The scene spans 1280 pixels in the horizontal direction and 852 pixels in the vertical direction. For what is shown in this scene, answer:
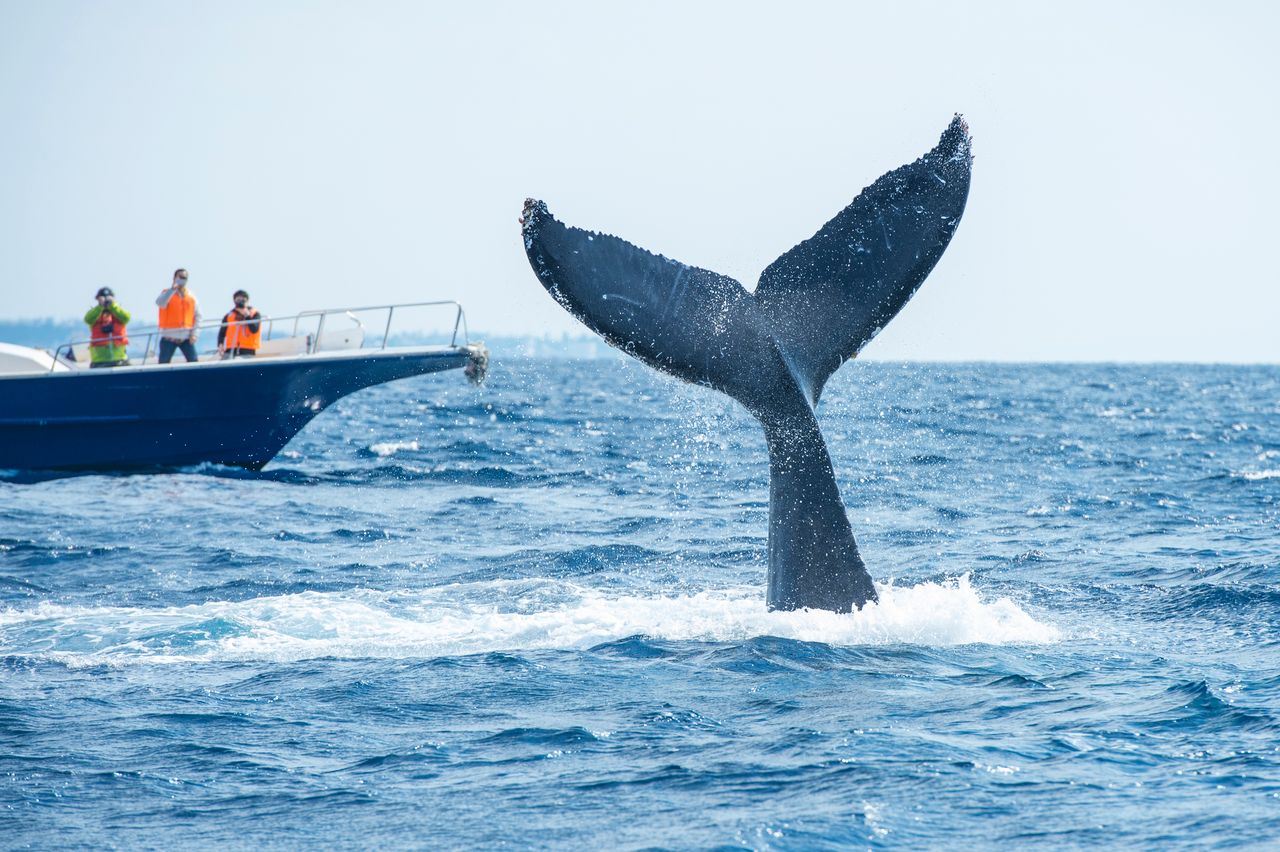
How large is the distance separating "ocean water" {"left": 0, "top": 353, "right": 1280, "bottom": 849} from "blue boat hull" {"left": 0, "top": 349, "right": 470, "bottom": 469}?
8.85 feet

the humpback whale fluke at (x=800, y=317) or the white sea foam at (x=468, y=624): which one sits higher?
the humpback whale fluke at (x=800, y=317)

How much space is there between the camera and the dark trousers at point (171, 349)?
67.3 feet

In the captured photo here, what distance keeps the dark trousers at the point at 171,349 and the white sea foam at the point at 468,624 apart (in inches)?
400

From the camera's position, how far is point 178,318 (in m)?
20.3

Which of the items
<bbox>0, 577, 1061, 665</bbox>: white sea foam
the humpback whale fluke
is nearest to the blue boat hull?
<bbox>0, 577, 1061, 665</bbox>: white sea foam

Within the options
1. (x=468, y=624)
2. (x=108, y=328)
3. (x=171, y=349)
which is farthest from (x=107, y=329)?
(x=468, y=624)

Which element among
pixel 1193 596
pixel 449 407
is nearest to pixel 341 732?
pixel 1193 596

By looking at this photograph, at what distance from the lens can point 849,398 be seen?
38.9m

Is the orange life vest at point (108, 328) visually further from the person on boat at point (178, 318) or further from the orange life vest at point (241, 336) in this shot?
the orange life vest at point (241, 336)

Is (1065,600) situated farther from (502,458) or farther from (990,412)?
(990,412)

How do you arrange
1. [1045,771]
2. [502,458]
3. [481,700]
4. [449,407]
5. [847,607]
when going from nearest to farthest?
[1045,771]
[481,700]
[847,607]
[502,458]
[449,407]

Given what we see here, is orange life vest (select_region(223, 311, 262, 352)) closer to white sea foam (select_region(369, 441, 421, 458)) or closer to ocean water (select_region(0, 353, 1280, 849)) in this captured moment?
white sea foam (select_region(369, 441, 421, 458))

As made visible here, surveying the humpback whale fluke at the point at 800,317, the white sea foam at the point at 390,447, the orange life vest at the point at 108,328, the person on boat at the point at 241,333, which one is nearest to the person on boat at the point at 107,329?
the orange life vest at the point at 108,328

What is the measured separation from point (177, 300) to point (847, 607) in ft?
46.4
